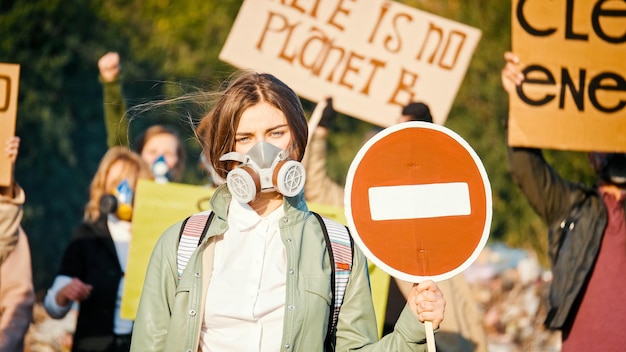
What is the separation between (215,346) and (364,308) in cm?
50

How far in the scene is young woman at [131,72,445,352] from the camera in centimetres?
348

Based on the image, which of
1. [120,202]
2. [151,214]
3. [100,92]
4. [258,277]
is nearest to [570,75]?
[151,214]

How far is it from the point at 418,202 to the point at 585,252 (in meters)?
2.37

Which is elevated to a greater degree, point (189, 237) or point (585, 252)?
point (585, 252)

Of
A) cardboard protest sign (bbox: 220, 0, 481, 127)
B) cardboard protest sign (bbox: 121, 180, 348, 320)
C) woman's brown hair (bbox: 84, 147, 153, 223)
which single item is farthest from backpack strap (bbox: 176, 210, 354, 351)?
cardboard protest sign (bbox: 220, 0, 481, 127)

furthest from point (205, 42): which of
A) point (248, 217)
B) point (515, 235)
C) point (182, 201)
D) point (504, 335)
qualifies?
point (248, 217)

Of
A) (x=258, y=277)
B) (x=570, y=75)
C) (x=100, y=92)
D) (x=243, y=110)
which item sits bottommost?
(x=258, y=277)

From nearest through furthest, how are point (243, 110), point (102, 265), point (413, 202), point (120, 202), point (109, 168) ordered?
point (413, 202) < point (243, 110) < point (102, 265) < point (120, 202) < point (109, 168)

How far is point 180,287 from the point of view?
354 centimetres

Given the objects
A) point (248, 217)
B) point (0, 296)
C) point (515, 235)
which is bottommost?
point (0, 296)

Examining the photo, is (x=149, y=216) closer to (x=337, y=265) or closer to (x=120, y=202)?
(x=120, y=202)

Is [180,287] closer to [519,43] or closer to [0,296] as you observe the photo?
[0,296]

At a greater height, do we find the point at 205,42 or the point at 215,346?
the point at 205,42

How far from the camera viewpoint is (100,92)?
15906mm
